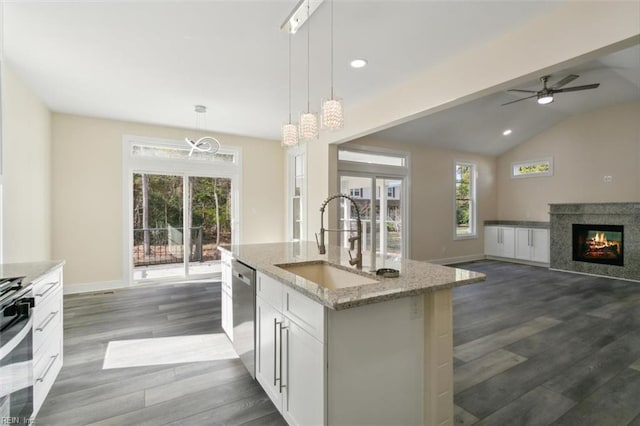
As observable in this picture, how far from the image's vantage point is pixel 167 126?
5.44 meters

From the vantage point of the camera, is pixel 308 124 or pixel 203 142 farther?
pixel 203 142

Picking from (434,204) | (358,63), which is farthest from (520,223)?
(358,63)

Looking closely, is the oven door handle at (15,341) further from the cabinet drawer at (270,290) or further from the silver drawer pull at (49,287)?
the cabinet drawer at (270,290)

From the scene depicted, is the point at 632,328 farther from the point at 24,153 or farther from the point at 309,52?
the point at 24,153

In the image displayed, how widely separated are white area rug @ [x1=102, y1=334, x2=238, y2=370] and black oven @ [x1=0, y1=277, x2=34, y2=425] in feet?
2.95

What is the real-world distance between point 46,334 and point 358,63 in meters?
3.48

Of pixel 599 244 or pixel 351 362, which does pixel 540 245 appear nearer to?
pixel 599 244

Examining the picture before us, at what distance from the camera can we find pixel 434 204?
700 cm

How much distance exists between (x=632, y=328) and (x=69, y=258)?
738 cm

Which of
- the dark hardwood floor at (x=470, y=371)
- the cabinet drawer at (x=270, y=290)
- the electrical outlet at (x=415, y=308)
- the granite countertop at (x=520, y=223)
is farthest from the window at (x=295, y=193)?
the granite countertop at (x=520, y=223)

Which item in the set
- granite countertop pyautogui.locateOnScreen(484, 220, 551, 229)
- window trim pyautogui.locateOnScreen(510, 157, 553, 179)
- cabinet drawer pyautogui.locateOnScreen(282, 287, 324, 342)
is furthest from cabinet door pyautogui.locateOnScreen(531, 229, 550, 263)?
cabinet drawer pyautogui.locateOnScreen(282, 287, 324, 342)

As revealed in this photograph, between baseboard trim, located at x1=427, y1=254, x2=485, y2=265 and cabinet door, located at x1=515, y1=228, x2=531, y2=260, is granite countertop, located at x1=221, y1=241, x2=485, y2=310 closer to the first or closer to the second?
baseboard trim, located at x1=427, y1=254, x2=485, y2=265

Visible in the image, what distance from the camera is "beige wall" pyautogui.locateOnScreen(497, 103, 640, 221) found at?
19.8 feet

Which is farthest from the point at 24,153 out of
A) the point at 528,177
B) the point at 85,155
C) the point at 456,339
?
the point at 528,177
